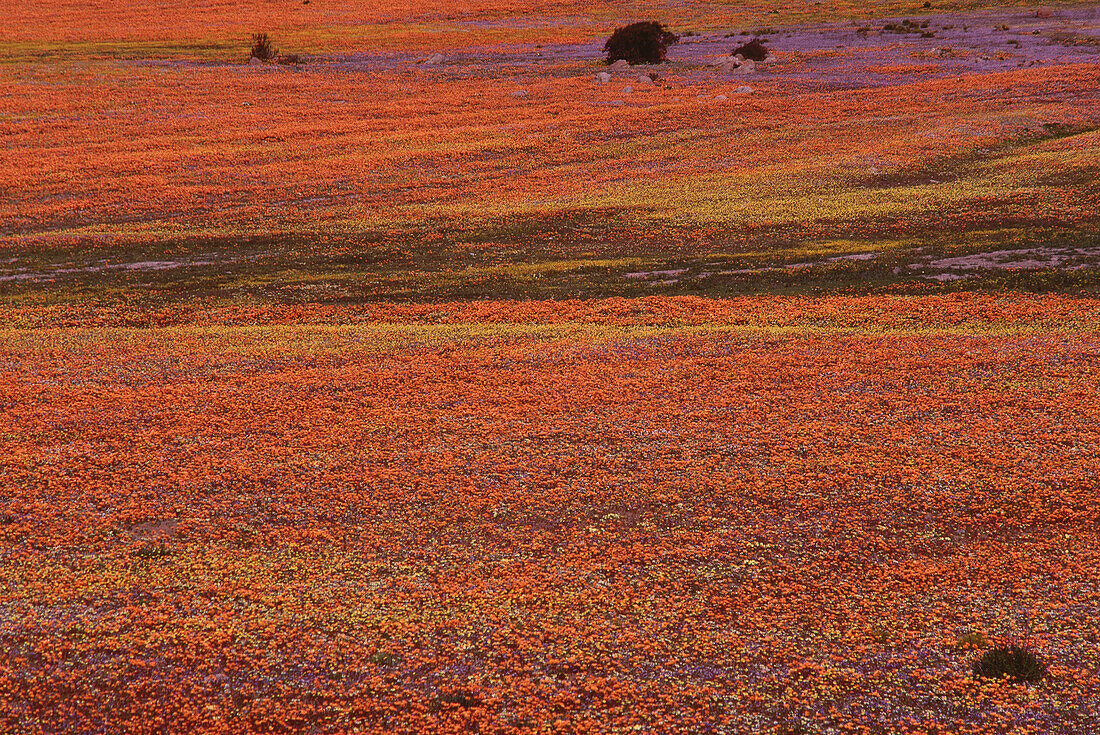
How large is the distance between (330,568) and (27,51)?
106343 millimetres

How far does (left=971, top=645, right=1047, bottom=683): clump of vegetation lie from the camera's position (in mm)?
11266

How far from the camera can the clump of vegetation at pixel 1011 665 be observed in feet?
37.0

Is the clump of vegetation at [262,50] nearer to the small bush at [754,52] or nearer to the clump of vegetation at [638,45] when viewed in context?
the clump of vegetation at [638,45]

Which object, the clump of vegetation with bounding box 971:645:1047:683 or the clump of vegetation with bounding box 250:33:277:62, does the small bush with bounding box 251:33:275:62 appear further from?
the clump of vegetation with bounding box 971:645:1047:683

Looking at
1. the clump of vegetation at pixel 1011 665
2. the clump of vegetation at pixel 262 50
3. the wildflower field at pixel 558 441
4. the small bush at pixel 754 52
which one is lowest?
the clump of vegetation at pixel 1011 665

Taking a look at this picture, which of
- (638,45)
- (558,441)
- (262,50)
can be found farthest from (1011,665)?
(262,50)

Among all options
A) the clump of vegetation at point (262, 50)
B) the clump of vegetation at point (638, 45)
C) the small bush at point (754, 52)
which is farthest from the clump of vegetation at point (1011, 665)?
the clump of vegetation at point (262, 50)

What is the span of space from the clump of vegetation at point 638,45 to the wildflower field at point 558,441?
122 feet

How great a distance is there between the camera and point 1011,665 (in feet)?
37.4

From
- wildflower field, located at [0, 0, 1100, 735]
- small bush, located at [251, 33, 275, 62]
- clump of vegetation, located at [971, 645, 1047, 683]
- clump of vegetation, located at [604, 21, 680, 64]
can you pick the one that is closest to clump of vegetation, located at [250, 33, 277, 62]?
small bush, located at [251, 33, 275, 62]

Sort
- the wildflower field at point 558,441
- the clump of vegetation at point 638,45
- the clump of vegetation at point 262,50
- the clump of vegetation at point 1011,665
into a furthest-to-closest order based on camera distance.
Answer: the clump of vegetation at point 262,50
the clump of vegetation at point 638,45
the wildflower field at point 558,441
the clump of vegetation at point 1011,665

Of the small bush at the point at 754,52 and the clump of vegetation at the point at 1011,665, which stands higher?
the small bush at the point at 754,52

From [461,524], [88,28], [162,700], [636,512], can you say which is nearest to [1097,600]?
[636,512]

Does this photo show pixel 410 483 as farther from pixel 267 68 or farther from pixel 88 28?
pixel 88 28
